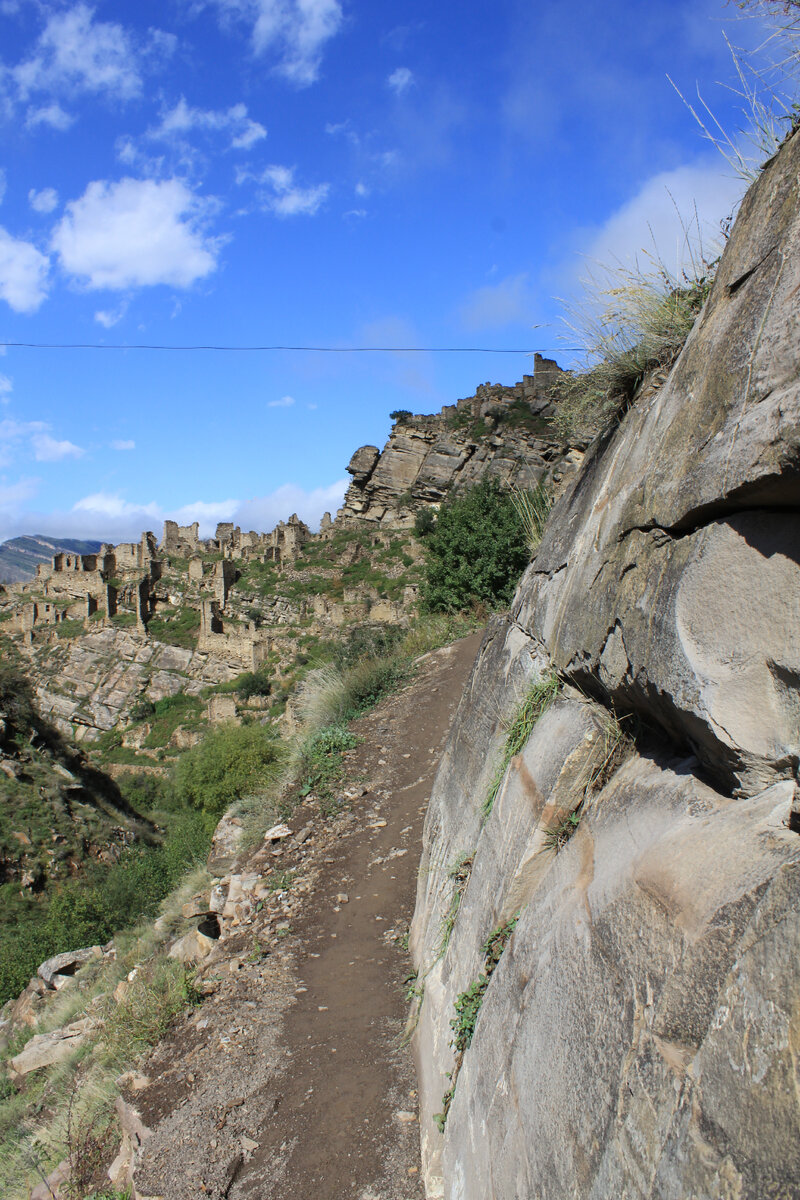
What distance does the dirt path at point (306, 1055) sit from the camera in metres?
3.84

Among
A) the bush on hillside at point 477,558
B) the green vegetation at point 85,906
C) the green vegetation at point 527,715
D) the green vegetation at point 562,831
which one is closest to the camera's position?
the green vegetation at point 562,831

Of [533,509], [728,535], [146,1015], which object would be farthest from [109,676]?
[728,535]

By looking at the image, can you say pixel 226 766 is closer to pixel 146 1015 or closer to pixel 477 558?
pixel 477 558

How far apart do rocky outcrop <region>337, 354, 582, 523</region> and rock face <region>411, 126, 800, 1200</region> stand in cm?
3499

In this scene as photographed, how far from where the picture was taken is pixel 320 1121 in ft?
13.5

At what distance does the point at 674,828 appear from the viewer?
1.83m

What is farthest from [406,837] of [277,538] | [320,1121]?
[277,538]

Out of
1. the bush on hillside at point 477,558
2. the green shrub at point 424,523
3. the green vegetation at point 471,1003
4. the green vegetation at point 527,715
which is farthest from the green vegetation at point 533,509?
the green shrub at point 424,523

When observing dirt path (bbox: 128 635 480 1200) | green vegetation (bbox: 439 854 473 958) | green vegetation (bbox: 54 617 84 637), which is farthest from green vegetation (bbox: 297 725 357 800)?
green vegetation (bbox: 54 617 84 637)

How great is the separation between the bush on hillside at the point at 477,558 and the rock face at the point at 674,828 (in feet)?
41.0

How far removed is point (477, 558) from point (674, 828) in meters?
14.5

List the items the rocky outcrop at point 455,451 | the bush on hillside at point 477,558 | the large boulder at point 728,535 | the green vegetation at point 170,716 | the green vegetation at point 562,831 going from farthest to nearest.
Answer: the rocky outcrop at point 455,451 → the green vegetation at point 170,716 → the bush on hillside at point 477,558 → the green vegetation at point 562,831 → the large boulder at point 728,535

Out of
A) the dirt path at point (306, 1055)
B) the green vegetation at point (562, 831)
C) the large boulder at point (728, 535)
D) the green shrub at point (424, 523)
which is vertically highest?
the green shrub at point (424, 523)

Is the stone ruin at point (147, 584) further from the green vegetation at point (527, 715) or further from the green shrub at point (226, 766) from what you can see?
the green vegetation at point (527, 715)
